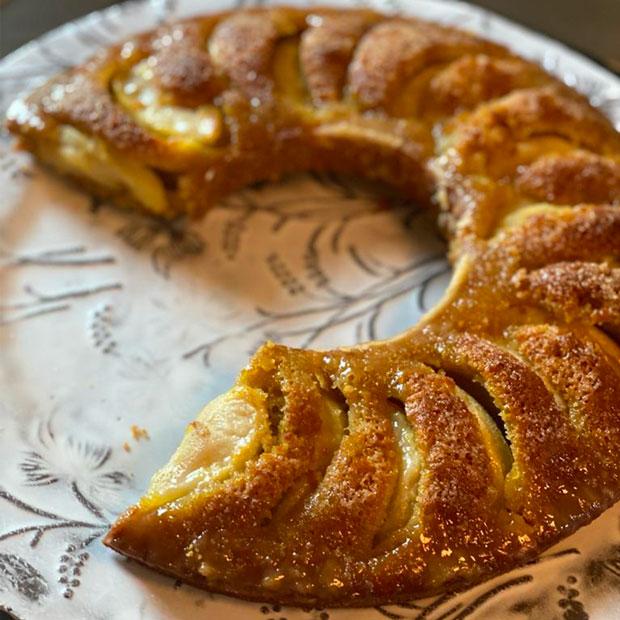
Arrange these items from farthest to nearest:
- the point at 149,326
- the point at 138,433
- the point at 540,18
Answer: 1. the point at 540,18
2. the point at 149,326
3. the point at 138,433

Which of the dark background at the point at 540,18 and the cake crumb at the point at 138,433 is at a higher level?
the dark background at the point at 540,18

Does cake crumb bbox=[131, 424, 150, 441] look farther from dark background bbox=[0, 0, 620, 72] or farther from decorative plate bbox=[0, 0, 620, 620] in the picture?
dark background bbox=[0, 0, 620, 72]

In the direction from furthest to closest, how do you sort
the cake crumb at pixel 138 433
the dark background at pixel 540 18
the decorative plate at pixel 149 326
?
the dark background at pixel 540 18 → the cake crumb at pixel 138 433 → the decorative plate at pixel 149 326

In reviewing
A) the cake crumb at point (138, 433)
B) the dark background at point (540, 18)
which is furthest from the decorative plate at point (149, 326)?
the dark background at point (540, 18)

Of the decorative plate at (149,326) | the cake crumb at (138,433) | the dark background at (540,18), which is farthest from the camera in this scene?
the dark background at (540,18)

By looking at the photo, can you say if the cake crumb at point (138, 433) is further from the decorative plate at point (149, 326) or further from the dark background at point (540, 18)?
the dark background at point (540, 18)

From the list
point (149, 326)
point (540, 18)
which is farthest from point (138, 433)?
point (540, 18)

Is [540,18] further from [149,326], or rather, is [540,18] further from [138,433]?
[138,433]

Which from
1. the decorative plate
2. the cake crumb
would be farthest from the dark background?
the cake crumb
